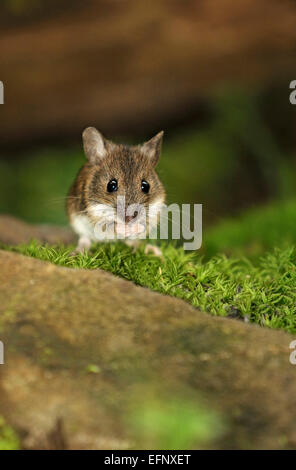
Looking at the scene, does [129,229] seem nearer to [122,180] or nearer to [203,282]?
[122,180]

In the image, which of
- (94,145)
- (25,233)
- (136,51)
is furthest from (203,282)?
(136,51)

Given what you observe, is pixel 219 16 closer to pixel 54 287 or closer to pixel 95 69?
pixel 95 69

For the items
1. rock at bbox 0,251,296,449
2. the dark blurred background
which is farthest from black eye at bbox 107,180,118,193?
rock at bbox 0,251,296,449

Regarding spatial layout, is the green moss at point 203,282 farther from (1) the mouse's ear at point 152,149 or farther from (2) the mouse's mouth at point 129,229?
(1) the mouse's ear at point 152,149

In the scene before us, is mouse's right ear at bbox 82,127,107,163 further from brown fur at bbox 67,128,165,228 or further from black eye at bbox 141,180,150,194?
black eye at bbox 141,180,150,194

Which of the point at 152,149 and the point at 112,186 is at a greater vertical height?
the point at 152,149
